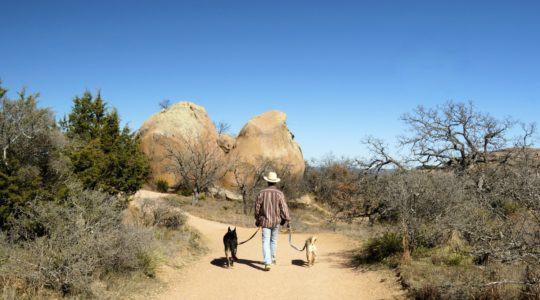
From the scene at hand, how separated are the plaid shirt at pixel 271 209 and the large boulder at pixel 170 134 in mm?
22630

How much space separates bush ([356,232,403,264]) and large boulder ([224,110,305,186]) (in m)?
23.3

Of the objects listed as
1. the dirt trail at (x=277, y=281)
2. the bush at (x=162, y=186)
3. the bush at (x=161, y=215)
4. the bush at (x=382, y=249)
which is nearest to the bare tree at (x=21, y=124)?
the bush at (x=161, y=215)

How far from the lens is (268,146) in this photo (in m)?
35.5

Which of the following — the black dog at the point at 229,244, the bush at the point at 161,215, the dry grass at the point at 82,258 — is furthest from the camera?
the bush at the point at 161,215

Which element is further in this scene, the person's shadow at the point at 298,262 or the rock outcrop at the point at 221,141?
the rock outcrop at the point at 221,141

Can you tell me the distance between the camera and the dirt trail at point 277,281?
689cm

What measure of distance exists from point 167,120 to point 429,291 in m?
31.1

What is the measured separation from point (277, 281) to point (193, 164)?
74.4ft

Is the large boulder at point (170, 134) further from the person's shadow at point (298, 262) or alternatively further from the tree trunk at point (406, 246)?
the tree trunk at point (406, 246)

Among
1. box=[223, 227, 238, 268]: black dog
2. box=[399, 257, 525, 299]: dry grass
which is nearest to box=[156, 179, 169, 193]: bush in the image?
box=[223, 227, 238, 268]: black dog

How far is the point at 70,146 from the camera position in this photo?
37.5 feet

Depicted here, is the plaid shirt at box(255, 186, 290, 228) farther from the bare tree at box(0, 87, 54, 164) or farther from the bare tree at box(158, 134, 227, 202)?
the bare tree at box(158, 134, 227, 202)

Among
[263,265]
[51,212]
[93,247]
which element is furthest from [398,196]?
[51,212]

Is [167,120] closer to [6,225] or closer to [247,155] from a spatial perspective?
[247,155]
